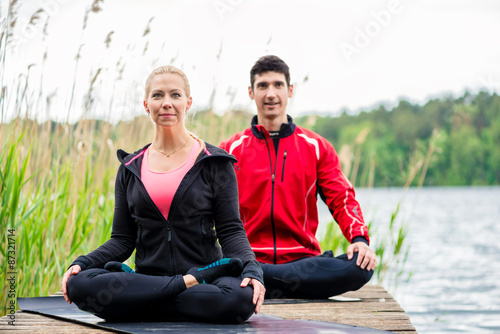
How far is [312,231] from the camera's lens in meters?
3.49

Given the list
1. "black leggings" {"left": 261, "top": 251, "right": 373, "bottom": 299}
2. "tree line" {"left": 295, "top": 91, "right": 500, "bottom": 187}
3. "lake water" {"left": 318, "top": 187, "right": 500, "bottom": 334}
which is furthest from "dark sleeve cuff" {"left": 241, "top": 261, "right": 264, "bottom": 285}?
"tree line" {"left": 295, "top": 91, "right": 500, "bottom": 187}

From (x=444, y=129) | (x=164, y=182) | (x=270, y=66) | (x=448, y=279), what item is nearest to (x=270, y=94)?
(x=270, y=66)

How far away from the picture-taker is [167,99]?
2.39 metres

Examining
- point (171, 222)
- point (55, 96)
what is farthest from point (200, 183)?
point (55, 96)

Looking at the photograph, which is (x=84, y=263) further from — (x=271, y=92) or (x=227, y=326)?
(x=271, y=92)

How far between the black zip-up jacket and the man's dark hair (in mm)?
1120

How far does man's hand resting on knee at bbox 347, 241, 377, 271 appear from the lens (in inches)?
124

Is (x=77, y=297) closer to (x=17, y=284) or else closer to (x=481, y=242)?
(x=17, y=284)

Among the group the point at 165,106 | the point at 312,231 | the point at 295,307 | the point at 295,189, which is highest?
the point at 165,106

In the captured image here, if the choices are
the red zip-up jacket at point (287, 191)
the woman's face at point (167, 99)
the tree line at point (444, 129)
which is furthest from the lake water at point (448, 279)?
the tree line at point (444, 129)

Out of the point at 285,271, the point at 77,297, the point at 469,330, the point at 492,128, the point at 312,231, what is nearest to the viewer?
the point at 77,297

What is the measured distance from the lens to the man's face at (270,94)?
348 centimetres

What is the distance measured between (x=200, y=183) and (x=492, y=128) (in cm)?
3326

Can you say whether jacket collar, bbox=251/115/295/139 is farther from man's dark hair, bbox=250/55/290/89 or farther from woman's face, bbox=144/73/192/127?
woman's face, bbox=144/73/192/127
